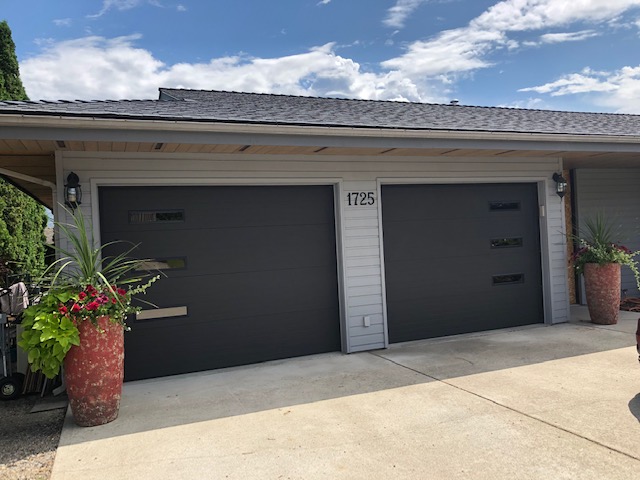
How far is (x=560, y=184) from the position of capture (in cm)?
738

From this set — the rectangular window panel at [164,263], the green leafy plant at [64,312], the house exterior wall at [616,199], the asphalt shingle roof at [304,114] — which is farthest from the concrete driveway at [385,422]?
the house exterior wall at [616,199]

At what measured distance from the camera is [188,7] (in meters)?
9.57

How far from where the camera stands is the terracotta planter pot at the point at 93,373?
156 inches

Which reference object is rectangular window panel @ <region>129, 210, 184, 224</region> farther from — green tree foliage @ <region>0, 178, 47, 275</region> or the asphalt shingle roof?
green tree foliage @ <region>0, 178, 47, 275</region>

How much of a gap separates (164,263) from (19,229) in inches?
225

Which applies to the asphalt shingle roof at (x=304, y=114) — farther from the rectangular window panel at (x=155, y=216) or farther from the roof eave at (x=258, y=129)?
the rectangular window panel at (x=155, y=216)

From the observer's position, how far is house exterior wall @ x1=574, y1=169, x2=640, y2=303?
363 inches

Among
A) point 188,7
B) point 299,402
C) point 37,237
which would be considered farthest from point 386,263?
point 37,237

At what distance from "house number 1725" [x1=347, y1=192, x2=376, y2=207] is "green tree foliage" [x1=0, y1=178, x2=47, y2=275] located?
5.65 meters

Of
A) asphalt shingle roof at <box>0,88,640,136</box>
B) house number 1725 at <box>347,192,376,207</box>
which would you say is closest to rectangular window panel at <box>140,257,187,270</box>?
asphalt shingle roof at <box>0,88,640,136</box>

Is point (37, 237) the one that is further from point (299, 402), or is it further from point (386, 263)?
point (299, 402)

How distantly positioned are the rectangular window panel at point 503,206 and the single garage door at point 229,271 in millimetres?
2556

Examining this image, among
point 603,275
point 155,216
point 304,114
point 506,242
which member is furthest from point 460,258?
point 155,216

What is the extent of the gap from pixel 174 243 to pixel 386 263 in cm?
270
